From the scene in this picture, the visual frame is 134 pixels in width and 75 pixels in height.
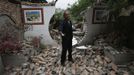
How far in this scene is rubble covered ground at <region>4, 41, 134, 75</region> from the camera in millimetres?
6176

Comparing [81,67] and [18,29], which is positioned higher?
[18,29]

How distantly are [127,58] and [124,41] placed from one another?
88cm

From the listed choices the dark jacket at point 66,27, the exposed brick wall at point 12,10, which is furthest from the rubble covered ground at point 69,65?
the dark jacket at point 66,27

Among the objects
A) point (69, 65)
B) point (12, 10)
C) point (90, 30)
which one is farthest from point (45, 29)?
point (69, 65)

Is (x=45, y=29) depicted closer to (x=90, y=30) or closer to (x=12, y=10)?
(x=12, y=10)

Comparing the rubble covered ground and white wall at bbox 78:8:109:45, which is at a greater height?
white wall at bbox 78:8:109:45

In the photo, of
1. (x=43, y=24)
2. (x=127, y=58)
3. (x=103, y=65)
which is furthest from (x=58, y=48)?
(x=127, y=58)

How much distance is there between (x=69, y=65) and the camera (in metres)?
6.55

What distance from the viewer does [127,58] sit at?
21.6ft

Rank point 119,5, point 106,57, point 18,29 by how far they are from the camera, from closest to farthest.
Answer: point 119,5 → point 106,57 → point 18,29

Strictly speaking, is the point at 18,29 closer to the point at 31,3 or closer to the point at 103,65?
the point at 31,3

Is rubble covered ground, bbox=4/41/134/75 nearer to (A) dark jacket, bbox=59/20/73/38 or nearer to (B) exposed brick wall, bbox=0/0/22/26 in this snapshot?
(B) exposed brick wall, bbox=0/0/22/26

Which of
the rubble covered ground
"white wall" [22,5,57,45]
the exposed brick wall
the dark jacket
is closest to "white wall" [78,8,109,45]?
the rubble covered ground

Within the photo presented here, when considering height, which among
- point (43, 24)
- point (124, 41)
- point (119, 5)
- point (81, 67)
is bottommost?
point (81, 67)
